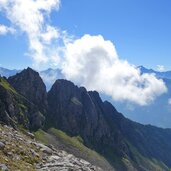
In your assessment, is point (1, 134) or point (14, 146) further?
point (1, 134)

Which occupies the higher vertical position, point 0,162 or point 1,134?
point 1,134

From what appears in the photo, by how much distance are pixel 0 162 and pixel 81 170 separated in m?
9.77

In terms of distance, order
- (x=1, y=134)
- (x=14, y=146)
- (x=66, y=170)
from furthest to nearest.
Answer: (x=1, y=134) → (x=14, y=146) → (x=66, y=170)

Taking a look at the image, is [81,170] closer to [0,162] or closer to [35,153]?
[35,153]

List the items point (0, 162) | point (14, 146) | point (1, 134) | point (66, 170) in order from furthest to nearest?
point (1, 134) < point (14, 146) < point (66, 170) < point (0, 162)

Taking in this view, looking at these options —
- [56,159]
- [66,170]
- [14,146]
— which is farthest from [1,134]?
[66,170]

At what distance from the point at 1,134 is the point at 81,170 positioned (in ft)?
37.7

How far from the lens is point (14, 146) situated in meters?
43.7

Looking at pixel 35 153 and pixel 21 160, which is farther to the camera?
pixel 35 153

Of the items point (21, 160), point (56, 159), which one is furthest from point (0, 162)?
point (56, 159)

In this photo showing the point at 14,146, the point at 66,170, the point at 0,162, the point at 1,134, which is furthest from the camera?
the point at 1,134

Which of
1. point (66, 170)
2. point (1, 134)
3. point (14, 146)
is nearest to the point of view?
point (66, 170)

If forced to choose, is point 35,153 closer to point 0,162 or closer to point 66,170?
point 66,170

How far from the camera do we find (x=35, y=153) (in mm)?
45344
